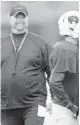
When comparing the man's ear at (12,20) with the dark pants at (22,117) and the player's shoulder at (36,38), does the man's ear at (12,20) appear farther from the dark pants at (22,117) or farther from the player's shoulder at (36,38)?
the dark pants at (22,117)

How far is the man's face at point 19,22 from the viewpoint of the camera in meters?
4.04

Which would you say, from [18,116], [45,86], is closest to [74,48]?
[45,86]

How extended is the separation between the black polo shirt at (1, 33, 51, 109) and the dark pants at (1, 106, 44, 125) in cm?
4

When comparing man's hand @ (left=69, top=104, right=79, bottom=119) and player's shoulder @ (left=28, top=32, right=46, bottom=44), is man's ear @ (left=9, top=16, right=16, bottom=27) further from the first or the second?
man's hand @ (left=69, top=104, right=79, bottom=119)

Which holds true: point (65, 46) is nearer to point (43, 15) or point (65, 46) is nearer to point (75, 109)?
point (75, 109)

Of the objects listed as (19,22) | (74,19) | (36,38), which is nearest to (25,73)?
(36,38)

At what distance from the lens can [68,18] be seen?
387 cm

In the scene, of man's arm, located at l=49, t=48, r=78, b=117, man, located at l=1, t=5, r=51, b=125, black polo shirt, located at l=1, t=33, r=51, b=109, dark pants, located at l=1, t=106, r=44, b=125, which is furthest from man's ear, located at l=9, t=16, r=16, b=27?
dark pants, located at l=1, t=106, r=44, b=125

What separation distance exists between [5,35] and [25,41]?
0.22 meters

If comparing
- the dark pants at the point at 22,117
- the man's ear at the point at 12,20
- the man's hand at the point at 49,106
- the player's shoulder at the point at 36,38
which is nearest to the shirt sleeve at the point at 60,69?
the man's hand at the point at 49,106

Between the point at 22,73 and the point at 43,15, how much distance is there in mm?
622

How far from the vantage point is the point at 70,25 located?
3.85 meters

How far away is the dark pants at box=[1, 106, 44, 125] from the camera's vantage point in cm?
382

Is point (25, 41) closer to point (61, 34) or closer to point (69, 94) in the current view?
point (61, 34)
